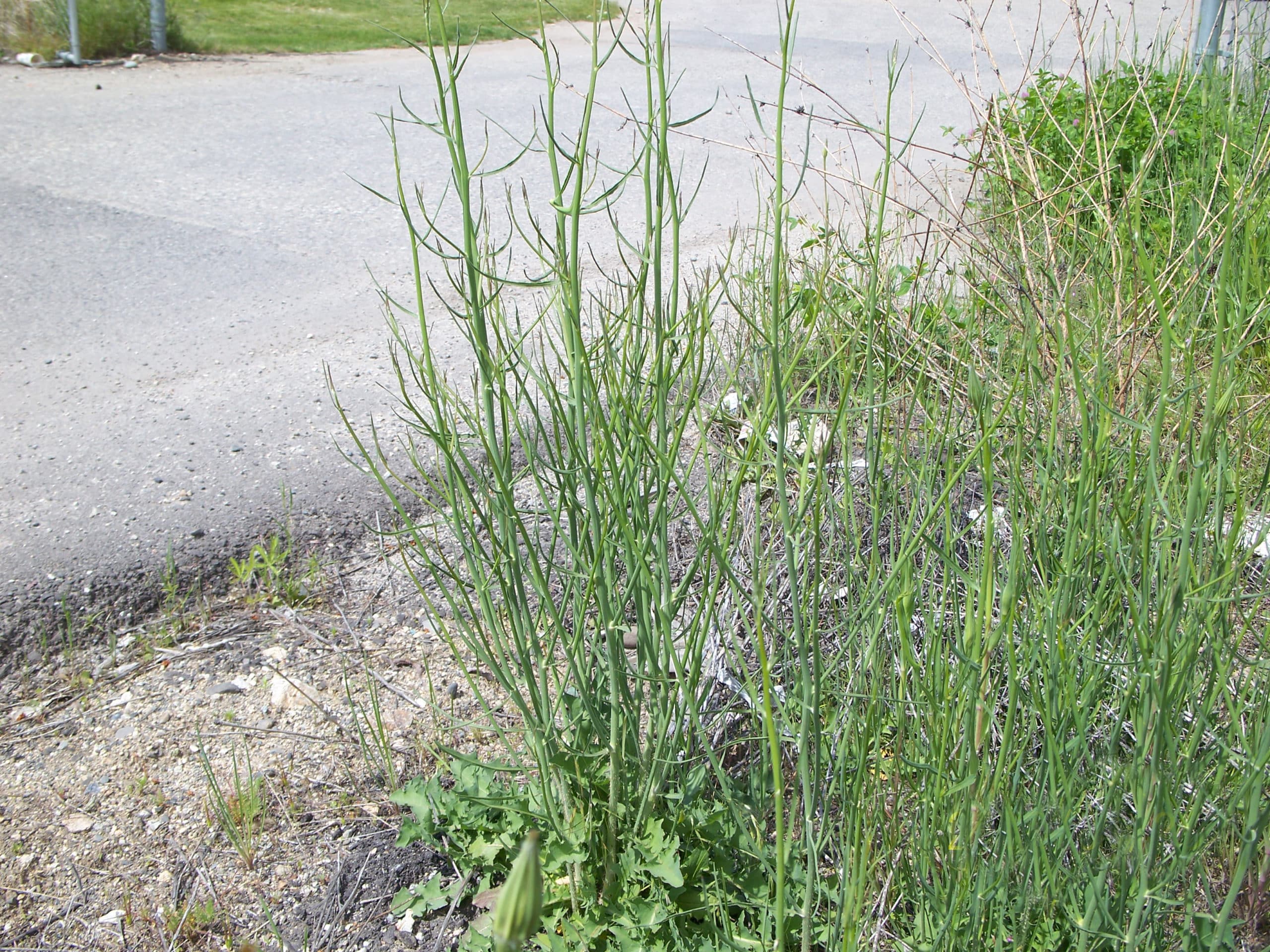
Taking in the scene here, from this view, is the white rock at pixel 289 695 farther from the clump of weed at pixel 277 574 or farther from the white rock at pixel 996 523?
the white rock at pixel 996 523

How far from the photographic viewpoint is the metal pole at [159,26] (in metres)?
8.05

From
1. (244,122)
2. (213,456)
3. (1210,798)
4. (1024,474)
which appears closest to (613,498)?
(1210,798)

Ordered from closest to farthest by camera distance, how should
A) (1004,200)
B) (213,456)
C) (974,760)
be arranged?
(974,760) < (213,456) < (1004,200)

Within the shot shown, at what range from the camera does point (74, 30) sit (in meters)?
7.55

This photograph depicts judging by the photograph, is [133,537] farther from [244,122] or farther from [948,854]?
[244,122]

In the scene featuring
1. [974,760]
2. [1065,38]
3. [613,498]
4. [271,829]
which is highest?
Result: [1065,38]

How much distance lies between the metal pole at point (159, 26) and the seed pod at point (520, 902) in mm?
8961

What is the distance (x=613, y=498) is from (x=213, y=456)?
74.9 inches

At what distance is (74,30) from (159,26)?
712 millimetres

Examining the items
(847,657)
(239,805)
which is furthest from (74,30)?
(847,657)

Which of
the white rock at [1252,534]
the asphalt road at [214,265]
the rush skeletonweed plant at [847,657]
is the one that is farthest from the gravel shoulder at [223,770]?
the white rock at [1252,534]

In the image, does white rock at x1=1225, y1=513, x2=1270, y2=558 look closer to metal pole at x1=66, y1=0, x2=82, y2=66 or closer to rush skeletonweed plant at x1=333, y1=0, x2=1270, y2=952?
rush skeletonweed plant at x1=333, y1=0, x2=1270, y2=952

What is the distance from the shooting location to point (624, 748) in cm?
155

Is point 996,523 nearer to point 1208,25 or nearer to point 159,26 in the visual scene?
point 1208,25
